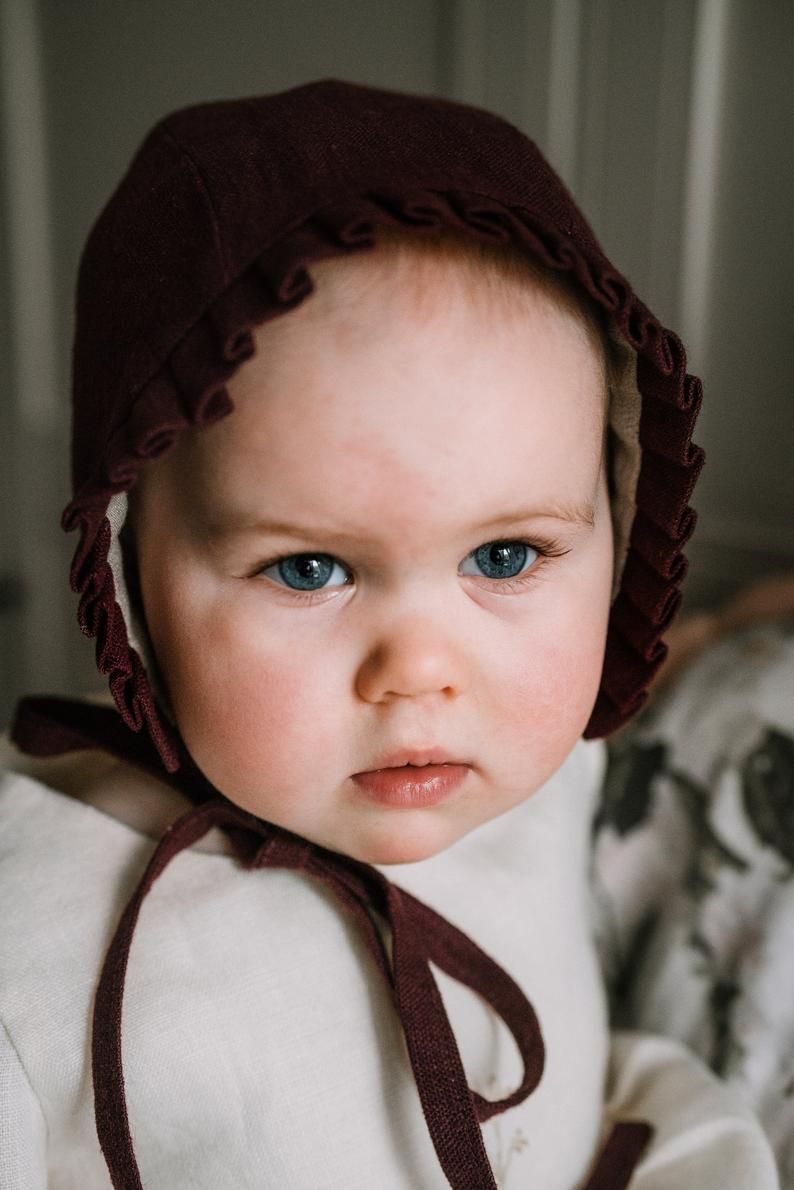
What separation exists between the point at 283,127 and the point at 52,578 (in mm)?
1541

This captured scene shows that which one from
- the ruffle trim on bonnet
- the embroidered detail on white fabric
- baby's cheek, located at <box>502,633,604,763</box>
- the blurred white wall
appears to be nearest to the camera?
the ruffle trim on bonnet

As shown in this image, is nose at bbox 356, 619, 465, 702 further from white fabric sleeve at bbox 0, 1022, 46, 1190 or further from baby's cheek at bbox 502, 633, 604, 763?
white fabric sleeve at bbox 0, 1022, 46, 1190

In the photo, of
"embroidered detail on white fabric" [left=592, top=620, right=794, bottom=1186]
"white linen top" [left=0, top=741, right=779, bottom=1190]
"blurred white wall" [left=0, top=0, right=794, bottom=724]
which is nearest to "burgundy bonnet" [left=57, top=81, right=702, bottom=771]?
"white linen top" [left=0, top=741, right=779, bottom=1190]

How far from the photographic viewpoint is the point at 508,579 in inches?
23.5

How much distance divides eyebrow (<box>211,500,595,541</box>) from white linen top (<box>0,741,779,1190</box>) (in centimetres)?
25

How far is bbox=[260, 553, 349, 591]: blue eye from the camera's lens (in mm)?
556

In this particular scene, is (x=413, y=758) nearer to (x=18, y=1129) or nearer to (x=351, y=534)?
(x=351, y=534)

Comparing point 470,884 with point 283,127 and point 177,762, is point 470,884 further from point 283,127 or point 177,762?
point 283,127

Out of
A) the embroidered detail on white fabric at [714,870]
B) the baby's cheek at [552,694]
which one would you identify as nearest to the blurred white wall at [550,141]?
the embroidered detail on white fabric at [714,870]

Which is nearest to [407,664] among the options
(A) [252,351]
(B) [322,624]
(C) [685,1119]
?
(B) [322,624]

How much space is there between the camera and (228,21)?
162 centimetres

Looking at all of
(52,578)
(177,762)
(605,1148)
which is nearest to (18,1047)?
(177,762)

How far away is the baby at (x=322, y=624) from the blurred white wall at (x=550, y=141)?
730mm

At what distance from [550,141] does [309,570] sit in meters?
1.11
